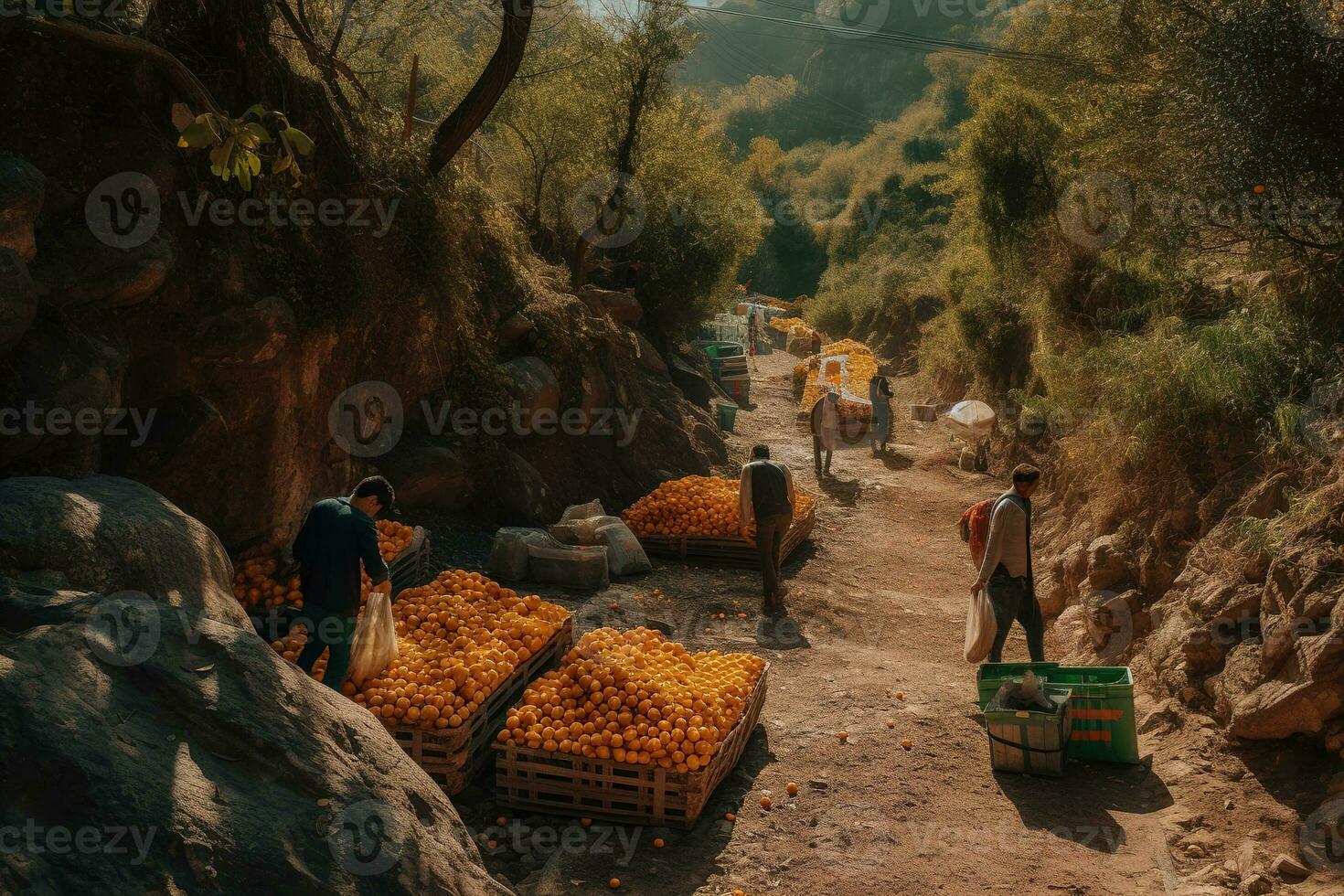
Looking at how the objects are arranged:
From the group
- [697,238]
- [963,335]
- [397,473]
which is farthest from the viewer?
[697,238]

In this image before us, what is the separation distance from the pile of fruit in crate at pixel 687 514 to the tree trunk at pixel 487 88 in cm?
515

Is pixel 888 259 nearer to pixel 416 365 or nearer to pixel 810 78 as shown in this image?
pixel 416 365

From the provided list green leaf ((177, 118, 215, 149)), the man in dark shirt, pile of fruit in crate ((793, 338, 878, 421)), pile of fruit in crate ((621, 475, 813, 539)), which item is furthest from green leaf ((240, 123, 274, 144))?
pile of fruit in crate ((793, 338, 878, 421))

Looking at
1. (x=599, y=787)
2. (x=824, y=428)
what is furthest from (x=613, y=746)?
(x=824, y=428)

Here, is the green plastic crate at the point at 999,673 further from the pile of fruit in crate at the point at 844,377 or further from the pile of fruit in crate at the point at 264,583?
the pile of fruit in crate at the point at 844,377

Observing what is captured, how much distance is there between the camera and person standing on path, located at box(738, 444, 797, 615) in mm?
10547

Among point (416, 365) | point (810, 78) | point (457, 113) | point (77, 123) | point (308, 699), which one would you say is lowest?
point (308, 699)

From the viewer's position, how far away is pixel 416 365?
35.3 feet

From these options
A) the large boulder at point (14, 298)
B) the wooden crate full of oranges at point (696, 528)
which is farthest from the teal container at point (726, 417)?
the large boulder at point (14, 298)

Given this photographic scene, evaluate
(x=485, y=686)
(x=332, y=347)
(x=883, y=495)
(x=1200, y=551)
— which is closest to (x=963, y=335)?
(x=883, y=495)

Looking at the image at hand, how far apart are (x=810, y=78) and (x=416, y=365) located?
123941 millimetres

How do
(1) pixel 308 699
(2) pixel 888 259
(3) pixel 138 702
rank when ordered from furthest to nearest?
(2) pixel 888 259 → (1) pixel 308 699 → (3) pixel 138 702

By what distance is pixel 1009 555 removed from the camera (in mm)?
7668

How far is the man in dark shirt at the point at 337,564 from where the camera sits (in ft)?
20.4
